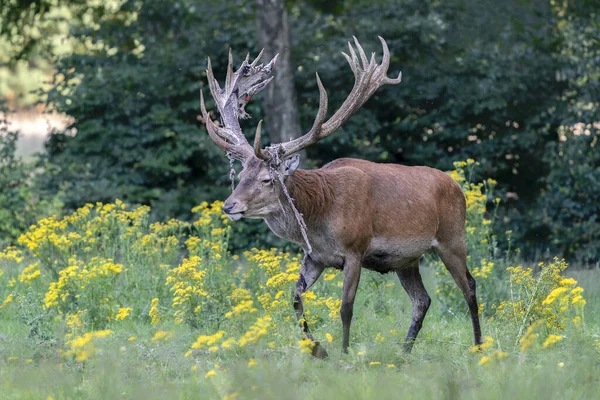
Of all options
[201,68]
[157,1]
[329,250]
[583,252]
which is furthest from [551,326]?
[157,1]

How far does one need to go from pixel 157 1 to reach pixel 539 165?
6797mm

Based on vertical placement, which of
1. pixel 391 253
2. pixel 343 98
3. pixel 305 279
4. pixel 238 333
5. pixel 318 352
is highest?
pixel 343 98

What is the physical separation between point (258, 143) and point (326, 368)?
1.68m

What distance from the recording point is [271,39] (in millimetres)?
15250

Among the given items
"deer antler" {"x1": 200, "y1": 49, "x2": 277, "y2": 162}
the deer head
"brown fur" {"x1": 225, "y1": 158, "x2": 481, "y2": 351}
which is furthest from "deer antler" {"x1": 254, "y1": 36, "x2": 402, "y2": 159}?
"deer antler" {"x1": 200, "y1": 49, "x2": 277, "y2": 162}

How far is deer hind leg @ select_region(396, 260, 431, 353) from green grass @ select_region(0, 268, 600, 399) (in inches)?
4.7

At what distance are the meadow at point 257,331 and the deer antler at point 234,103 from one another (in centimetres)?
106

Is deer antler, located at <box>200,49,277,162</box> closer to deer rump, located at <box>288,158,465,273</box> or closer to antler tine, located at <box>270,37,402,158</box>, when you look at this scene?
antler tine, located at <box>270,37,402,158</box>

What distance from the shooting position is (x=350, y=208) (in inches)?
298

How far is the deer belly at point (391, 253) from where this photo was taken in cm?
772

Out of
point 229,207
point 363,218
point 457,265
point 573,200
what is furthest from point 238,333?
point 573,200

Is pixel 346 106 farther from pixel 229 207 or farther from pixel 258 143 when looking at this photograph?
pixel 229 207

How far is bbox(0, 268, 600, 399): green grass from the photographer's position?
5285 millimetres

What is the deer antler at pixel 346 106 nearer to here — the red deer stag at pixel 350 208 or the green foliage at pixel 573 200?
the red deer stag at pixel 350 208
